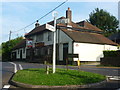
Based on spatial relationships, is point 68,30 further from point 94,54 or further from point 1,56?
point 1,56

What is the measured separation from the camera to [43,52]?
36.2 m

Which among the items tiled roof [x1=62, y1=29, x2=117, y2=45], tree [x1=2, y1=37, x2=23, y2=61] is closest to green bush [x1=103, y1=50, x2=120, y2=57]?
tiled roof [x1=62, y1=29, x2=117, y2=45]

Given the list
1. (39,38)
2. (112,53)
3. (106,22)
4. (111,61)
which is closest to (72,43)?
(112,53)

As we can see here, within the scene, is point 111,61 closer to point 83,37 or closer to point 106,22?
point 83,37

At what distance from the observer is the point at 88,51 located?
98.6 feet

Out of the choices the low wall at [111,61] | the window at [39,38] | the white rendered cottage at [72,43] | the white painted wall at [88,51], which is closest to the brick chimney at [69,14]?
the white rendered cottage at [72,43]

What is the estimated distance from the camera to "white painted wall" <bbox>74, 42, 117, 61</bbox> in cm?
2892

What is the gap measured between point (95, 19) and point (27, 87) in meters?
61.0

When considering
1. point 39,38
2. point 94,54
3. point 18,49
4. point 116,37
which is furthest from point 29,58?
point 116,37

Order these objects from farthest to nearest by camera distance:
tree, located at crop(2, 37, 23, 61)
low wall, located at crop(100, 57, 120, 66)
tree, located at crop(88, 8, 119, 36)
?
tree, located at crop(88, 8, 119, 36) < tree, located at crop(2, 37, 23, 61) < low wall, located at crop(100, 57, 120, 66)

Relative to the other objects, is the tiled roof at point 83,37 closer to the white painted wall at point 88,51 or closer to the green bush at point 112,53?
the white painted wall at point 88,51

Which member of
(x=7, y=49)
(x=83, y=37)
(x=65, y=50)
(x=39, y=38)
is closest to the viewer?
(x=65, y=50)

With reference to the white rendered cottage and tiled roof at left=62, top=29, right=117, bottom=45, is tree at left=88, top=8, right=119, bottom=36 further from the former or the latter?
tiled roof at left=62, top=29, right=117, bottom=45

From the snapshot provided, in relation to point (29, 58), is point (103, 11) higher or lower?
higher
